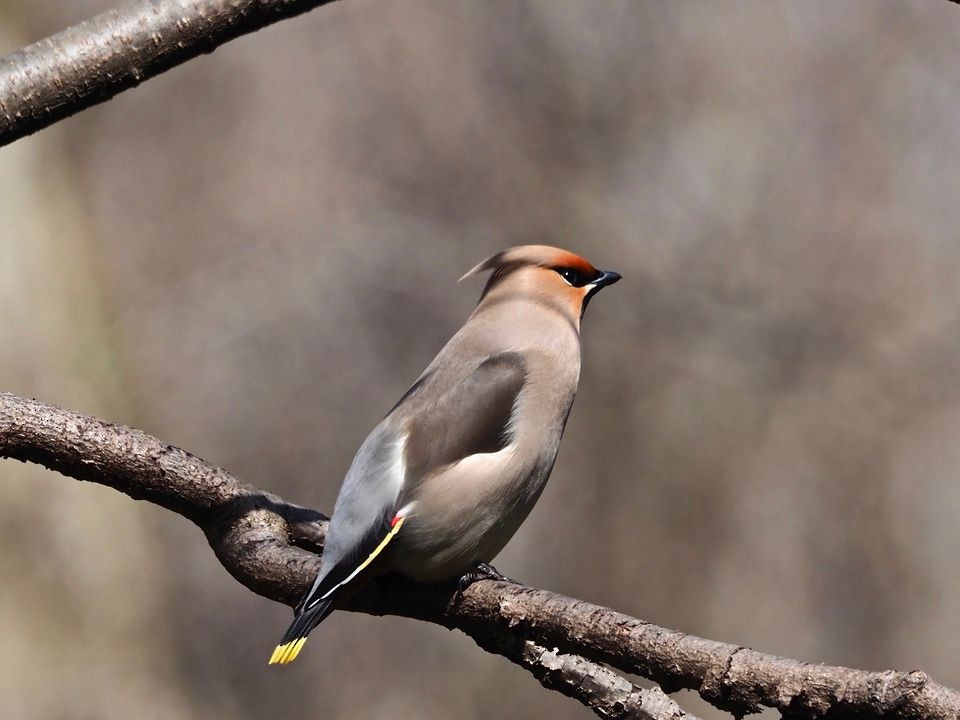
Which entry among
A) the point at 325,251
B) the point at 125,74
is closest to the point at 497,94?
the point at 325,251

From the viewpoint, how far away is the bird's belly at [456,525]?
12.0 ft

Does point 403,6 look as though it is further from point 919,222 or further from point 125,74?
point 125,74

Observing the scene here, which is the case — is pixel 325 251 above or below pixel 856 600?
above

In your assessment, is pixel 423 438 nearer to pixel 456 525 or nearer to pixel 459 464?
pixel 459 464

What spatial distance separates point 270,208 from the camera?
31.0 ft

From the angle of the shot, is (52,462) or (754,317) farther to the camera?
(754,317)

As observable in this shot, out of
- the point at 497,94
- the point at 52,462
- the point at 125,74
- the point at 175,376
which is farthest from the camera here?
the point at 497,94

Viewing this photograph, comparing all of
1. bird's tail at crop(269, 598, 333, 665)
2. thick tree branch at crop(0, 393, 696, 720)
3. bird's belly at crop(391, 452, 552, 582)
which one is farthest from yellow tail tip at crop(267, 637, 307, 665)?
bird's belly at crop(391, 452, 552, 582)

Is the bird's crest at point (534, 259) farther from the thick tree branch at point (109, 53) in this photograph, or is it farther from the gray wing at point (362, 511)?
the thick tree branch at point (109, 53)

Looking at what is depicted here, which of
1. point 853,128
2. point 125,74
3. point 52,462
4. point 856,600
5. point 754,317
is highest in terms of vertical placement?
point 125,74

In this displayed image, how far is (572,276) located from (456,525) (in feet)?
4.27

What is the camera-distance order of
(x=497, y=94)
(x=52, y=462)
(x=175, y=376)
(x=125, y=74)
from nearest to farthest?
(x=125, y=74) < (x=52, y=462) < (x=175, y=376) < (x=497, y=94)

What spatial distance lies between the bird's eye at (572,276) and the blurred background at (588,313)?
411cm

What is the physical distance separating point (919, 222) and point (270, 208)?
4.53 m
